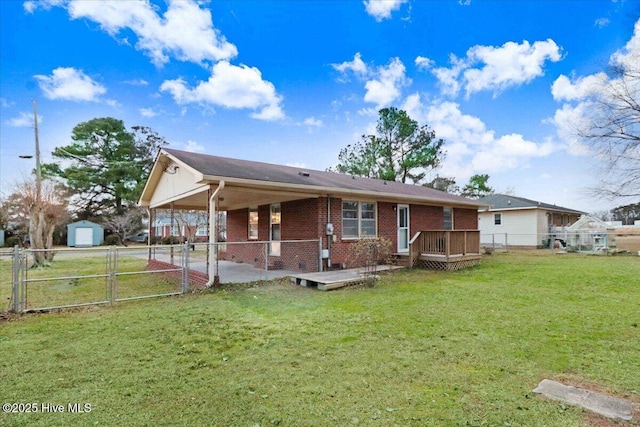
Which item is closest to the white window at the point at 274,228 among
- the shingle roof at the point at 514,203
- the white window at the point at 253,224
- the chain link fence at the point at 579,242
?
the white window at the point at 253,224

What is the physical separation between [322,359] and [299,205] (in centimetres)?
751

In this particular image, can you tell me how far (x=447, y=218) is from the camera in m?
15.4

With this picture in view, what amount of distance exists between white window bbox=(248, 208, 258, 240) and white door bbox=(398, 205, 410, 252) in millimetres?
5883

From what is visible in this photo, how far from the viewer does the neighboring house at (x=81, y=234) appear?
98.1 feet

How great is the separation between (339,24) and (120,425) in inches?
642

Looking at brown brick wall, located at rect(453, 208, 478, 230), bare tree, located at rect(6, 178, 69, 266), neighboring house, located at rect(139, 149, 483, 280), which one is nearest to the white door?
neighboring house, located at rect(139, 149, 483, 280)

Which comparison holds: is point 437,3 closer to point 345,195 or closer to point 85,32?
point 345,195

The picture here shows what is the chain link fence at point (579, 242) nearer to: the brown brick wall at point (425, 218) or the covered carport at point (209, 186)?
the brown brick wall at point (425, 218)

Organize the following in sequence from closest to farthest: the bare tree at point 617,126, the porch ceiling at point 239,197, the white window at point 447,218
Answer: the porch ceiling at point 239,197 < the white window at point 447,218 < the bare tree at point 617,126

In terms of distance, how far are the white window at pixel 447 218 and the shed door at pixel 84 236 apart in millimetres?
31411

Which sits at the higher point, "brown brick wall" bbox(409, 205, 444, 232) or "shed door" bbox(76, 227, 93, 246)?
"brown brick wall" bbox(409, 205, 444, 232)

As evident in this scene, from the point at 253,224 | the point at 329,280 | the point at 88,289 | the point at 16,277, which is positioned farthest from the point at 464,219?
the point at 16,277

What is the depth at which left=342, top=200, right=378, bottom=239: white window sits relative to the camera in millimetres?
11203

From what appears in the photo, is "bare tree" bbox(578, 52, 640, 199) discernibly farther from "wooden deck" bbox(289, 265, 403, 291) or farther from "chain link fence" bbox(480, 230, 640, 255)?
"wooden deck" bbox(289, 265, 403, 291)
